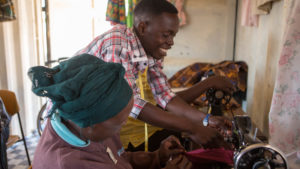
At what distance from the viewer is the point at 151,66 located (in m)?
1.66

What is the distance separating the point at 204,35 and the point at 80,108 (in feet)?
12.1

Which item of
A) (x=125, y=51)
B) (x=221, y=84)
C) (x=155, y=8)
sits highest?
(x=155, y=8)

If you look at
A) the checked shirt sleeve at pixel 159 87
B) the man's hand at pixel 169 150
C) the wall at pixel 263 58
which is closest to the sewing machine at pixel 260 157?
the man's hand at pixel 169 150

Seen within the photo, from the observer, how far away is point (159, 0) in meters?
1.46

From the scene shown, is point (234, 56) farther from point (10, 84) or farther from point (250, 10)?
point (10, 84)

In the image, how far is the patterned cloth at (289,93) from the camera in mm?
1267

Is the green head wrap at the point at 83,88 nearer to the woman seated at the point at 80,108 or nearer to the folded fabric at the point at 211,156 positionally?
the woman seated at the point at 80,108

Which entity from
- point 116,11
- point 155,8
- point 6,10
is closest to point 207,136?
point 155,8

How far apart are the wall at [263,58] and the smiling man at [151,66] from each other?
0.82 m

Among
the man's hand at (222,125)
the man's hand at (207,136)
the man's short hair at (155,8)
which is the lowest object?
the man's hand at (207,136)

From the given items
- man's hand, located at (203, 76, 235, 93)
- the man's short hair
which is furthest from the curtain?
man's hand, located at (203, 76, 235, 93)

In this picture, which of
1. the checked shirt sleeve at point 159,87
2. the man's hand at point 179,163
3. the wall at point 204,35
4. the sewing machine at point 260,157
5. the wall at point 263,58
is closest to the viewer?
the sewing machine at point 260,157

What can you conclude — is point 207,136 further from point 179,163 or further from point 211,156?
point 179,163

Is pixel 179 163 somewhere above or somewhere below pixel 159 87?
below
